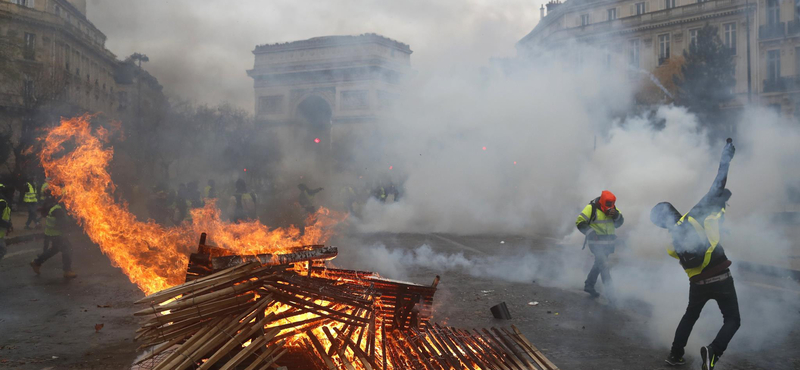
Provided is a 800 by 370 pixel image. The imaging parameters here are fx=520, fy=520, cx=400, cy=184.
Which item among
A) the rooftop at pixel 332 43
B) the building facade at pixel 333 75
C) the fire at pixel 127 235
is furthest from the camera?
the building facade at pixel 333 75

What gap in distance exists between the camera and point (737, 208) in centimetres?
1051

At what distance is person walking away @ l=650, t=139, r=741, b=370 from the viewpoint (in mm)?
3975

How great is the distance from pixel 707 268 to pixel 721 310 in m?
0.35

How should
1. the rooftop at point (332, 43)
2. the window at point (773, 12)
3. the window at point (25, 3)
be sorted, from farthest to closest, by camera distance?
1. the rooftop at point (332, 43)
2. the window at point (773, 12)
3. the window at point (25, 3)

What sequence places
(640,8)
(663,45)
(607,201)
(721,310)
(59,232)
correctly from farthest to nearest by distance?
(640,8) < (663,45) < (59,232) < (607,201) < (721,310)

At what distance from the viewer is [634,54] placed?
95.9 feet

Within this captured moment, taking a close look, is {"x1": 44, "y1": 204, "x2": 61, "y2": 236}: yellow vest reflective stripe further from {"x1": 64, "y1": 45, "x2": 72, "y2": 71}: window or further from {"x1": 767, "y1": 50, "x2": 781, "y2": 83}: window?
{"x1": 767, "y1": 50, "x2": 781, "y2": 83}: window

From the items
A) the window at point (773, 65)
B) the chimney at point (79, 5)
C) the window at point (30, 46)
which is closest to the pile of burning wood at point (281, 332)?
the chimney at point (79, 5)

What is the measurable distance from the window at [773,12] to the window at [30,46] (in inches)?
1148

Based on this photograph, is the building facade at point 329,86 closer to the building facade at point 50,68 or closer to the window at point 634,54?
the building facade at point 50,68

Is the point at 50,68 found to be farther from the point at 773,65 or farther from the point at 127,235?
the point at 773,65

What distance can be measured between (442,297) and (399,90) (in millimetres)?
16993

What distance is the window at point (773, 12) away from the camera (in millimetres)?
20644

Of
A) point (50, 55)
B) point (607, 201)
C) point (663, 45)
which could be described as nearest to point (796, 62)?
point (663, 45)
